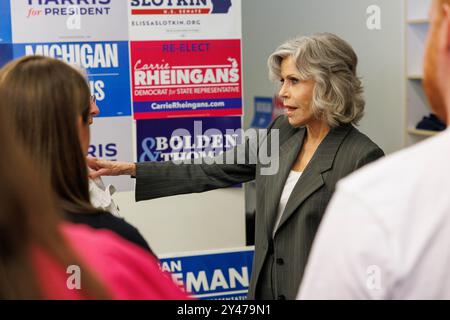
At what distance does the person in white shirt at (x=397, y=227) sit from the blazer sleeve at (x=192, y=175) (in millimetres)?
1979

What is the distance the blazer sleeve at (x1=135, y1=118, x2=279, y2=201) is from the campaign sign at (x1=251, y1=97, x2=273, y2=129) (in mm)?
3069

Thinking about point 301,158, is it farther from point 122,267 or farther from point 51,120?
point 122,267

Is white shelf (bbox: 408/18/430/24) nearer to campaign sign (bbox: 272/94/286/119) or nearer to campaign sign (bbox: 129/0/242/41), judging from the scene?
campaign sign (bbox: 129/0/242/41)

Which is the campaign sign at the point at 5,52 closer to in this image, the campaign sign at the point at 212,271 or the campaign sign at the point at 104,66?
the campaign sign at the point at 104,66

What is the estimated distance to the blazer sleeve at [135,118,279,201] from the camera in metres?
2.93

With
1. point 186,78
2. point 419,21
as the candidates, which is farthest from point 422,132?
point 186,78

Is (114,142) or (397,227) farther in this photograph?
(114,142)

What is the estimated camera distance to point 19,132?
55.9 inches

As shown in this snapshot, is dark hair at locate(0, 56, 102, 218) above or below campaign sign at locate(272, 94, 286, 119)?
above

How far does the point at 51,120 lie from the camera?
4.71 feet

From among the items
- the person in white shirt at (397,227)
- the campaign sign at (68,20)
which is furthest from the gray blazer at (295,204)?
Result: the person in white shirt at (397,227)

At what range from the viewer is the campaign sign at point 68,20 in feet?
10.8

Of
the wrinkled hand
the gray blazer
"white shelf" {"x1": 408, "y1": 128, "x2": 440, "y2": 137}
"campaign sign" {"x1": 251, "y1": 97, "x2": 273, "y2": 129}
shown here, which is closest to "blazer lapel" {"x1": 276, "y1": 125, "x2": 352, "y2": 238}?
the gray blazer

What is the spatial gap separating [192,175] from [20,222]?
2216mm
